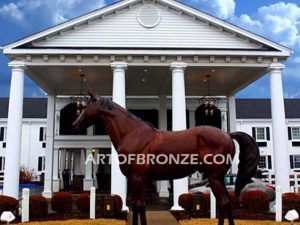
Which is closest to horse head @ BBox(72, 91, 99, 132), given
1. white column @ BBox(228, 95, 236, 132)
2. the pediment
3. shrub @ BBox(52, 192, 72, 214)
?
shrub @ BBox(52, 192, 72, 214)

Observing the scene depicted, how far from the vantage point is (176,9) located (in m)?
15.7

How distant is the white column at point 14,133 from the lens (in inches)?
565

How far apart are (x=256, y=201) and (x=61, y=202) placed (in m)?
7.14

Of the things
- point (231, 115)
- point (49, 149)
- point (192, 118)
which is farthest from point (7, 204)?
point (192, 118)

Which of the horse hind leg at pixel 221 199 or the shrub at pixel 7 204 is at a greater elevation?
the horse hind leg at pixel 221 199

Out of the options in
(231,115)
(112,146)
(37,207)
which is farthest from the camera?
(231,115)

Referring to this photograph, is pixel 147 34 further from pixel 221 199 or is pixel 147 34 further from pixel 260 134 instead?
pixel 260 134

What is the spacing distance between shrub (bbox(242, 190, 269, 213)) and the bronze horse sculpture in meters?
8.45

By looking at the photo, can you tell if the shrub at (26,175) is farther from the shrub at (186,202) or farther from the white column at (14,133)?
the shrub at (186,202)

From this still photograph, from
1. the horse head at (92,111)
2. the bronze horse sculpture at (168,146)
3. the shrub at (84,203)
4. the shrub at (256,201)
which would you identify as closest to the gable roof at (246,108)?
the shrub at (256,201)

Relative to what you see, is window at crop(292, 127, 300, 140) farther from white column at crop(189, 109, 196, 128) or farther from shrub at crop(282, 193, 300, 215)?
shrub at crop(282, 193, 300, 215)

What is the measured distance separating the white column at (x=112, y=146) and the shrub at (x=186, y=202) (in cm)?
224

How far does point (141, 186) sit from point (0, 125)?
122ft

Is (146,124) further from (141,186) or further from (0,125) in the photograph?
(0,125)
